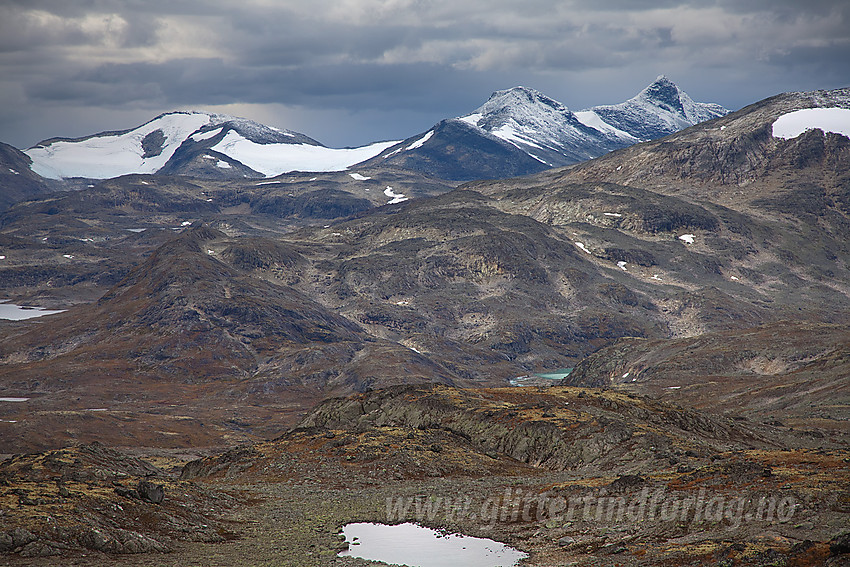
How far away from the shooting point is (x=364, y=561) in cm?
4688

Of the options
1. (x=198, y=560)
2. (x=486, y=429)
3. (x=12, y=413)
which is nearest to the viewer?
(x=198, y=560)

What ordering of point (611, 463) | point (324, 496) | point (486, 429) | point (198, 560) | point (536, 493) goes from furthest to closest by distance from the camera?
point (486, 429) → point (611, 463) → point (324, 496) → point (536, 493) → point (198, 560)

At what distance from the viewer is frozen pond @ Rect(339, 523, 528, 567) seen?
4647 centimetres

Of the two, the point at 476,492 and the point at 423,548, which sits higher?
the point at 423,548

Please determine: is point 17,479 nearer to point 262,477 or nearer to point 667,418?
point 262,477

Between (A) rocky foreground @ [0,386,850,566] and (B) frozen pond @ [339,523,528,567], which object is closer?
(A) rocky foreground @ [0,386,850,566]

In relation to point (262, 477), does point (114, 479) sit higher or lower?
higher

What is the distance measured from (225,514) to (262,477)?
19.8 meters

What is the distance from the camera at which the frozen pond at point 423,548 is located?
4647 cm

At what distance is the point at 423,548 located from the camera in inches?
1957

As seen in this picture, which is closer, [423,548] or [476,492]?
[423,548]

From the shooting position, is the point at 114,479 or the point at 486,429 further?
the point at 486,429

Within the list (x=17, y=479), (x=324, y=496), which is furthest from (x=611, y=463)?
(x=17, y=479)

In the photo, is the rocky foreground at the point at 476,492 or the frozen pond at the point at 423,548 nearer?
the rocky foreground at the point at 476,492
